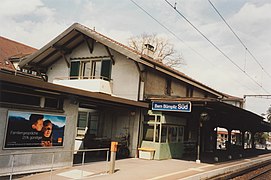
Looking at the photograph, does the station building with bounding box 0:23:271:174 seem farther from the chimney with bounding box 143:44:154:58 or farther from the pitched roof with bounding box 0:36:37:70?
the pitched roof with bounding box 0:36:37:70

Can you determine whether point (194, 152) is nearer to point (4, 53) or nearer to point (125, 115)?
point (125, 115)

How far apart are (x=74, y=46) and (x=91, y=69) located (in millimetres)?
2263

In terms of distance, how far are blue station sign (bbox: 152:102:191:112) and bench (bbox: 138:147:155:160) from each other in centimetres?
216

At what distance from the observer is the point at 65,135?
34.1 ft

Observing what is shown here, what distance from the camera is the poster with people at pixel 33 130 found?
8492mm

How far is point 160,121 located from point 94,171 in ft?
17.8

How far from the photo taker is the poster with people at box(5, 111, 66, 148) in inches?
334

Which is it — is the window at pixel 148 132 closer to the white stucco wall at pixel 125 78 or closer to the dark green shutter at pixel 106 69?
the white stucco wall at pixel 125 78

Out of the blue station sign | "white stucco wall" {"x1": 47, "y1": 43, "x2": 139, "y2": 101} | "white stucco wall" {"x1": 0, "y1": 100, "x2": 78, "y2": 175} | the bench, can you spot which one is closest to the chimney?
"white stucco wall" {"x1": 47, "y1": 43, "x2": 139, "y2": 101}

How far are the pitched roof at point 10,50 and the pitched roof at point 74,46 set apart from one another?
7.30m

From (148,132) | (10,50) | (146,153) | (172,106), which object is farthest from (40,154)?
(10,50)

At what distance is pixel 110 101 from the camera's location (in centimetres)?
1186

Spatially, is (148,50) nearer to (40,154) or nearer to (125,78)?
(125,78)

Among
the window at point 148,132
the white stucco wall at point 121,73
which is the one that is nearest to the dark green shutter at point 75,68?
the white stucco wall at point 121,73
